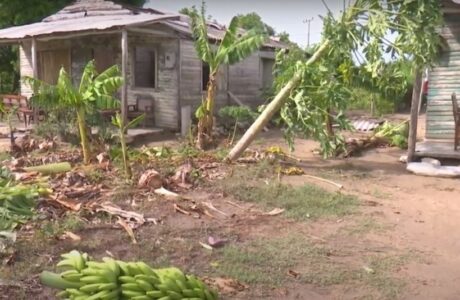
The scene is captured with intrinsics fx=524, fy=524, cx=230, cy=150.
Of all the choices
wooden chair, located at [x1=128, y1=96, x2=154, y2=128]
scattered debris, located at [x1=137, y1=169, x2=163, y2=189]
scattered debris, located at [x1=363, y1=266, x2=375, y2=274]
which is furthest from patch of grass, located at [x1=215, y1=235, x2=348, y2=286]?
wooden chair, located at [x1=128, y1=96, x2=154, y2=128]

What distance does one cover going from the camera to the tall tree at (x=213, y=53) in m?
11.1

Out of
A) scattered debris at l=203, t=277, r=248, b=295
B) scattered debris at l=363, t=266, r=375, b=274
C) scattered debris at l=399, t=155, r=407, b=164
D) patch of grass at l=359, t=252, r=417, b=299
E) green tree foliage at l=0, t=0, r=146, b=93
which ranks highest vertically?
green tree foliage at l=0, t=0, r=146, b=93

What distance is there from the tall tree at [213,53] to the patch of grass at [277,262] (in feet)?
18.6

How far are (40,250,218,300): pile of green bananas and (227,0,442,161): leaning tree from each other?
22.2 ft

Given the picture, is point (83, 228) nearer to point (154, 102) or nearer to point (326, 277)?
point (326, 277)

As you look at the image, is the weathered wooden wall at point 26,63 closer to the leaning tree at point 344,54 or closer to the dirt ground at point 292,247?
the leaning tree at point 344,54

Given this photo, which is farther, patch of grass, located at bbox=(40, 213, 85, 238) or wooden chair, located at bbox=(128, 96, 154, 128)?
wooden chair, located at bbox=(128, 96, 154, 128)

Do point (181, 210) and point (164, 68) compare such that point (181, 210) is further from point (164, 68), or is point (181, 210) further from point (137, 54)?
point (137, 54)

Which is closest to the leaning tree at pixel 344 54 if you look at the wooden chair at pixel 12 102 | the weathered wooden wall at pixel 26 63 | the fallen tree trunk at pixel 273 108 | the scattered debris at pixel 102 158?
the fallen tree trunk at pixel 273 108

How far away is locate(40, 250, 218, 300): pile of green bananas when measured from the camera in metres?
3.12

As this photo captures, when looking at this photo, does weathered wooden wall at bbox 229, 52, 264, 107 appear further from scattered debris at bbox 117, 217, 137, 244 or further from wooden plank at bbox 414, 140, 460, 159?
scattered debris at bbox 117, 217, 137, 244

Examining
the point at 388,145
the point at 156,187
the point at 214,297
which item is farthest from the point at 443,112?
the point at 214,297

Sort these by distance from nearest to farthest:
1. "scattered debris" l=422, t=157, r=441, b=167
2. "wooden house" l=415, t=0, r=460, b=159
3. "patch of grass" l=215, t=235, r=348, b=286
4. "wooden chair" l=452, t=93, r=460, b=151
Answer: "patch of grass" l=215, t=235, r=348, b=286 → "wooden chair" l=452, t=93, r=460, b=151 → "scattered debris" l=422, t=157, r=441, b=167 → "wooden house" l=415, t=0, r=460, b=159

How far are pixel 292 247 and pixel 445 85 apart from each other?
6735 millimetres
